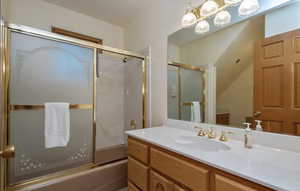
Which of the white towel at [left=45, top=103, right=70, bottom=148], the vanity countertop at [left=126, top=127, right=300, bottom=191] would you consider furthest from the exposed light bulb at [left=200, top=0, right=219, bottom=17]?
the white towel at [left=45, top=103, right=70, bottom=148]

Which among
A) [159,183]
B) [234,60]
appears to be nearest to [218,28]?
[234,60]

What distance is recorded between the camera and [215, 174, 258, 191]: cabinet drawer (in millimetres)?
677

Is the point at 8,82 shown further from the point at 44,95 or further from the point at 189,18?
the point at 189,18

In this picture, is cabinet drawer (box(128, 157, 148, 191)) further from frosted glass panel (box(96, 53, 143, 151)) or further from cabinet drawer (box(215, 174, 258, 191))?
frosted glass panel (box(96, 53, 143, 151))

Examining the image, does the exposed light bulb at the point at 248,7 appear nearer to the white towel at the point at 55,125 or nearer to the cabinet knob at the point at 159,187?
the cabinet knob at the point at 159,187

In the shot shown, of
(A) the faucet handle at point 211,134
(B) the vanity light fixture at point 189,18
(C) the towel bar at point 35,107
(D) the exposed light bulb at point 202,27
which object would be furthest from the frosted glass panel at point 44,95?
(A) the faucet handle at point 211,134

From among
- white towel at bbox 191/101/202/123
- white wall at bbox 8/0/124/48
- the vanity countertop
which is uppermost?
white wall at bbox 8/0/124/48

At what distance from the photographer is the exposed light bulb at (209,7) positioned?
4.58 ft

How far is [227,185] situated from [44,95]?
1.96 m

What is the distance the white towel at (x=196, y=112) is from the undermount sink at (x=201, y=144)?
0.26 meters

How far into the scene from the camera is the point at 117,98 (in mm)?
2545

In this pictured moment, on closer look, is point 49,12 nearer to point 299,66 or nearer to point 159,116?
point 159,116

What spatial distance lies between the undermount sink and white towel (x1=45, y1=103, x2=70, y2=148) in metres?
1.17

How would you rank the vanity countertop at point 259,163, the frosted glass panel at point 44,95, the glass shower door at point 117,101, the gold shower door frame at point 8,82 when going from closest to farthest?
1. the vanity countertop at point 259,163
2. the gold shower door frame at point 8,82
3. the frosted glass panel at point 44,95
4. the glass shower door at point 117,101
